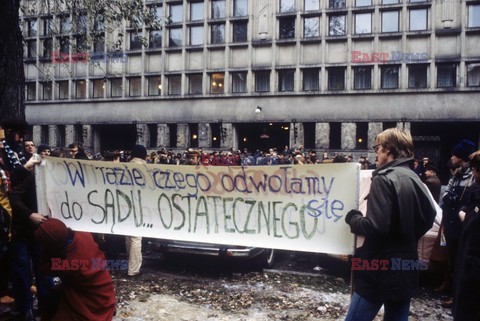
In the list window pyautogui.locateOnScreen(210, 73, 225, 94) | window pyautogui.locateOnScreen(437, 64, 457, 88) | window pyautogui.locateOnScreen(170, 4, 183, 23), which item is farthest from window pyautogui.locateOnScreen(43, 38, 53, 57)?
window pyautogui.locateOnScreen(437, 64, 457, 88)

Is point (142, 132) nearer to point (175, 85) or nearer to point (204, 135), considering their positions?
point (175, 85)

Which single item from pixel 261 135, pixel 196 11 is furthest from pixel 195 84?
pixel 261 135

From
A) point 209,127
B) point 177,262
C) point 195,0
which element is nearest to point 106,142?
point 209,127

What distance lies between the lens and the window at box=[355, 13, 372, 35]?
77.6 feet

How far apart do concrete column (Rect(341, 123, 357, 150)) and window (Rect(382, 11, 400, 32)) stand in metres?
6.18

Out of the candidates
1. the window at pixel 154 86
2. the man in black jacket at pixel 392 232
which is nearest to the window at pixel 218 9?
the window at pixel 154 86

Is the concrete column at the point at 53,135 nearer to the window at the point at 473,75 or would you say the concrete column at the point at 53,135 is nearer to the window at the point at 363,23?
the window at the point at 363,23

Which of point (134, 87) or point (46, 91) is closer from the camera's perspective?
point (134, 87)

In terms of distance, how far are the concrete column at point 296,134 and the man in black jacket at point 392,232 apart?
71.4 feet

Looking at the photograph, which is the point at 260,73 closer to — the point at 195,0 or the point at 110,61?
the point at 195,0

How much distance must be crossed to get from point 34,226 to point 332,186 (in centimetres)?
333

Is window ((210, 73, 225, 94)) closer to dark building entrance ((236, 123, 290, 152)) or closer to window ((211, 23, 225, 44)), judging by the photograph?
window ((211, 23, 225, 44))

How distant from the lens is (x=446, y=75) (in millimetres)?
22688

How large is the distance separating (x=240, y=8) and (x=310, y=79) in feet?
→ 22.4
